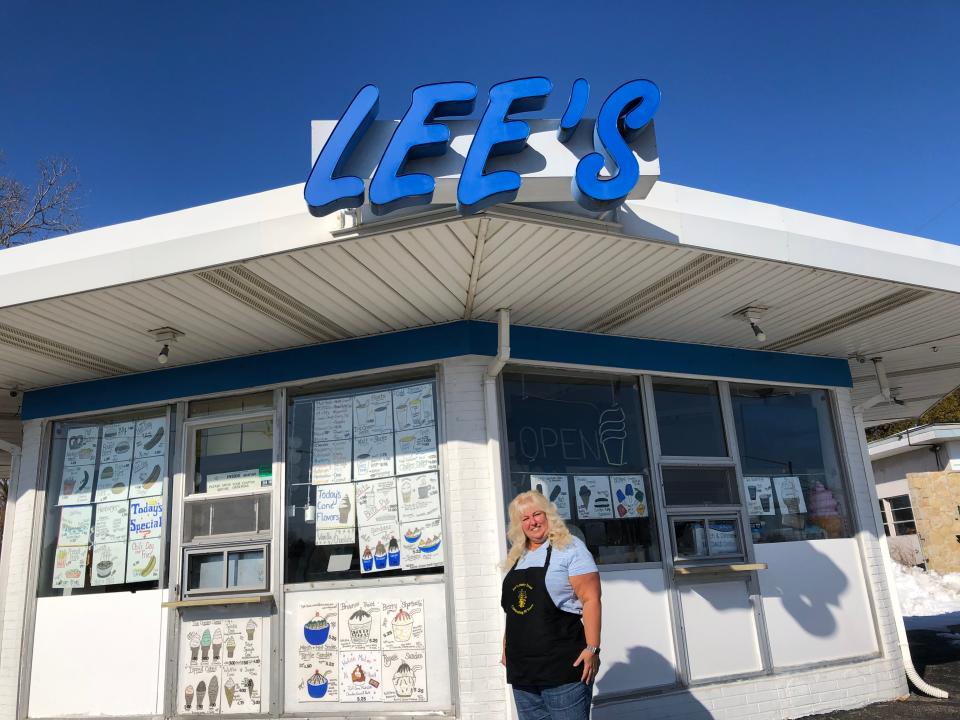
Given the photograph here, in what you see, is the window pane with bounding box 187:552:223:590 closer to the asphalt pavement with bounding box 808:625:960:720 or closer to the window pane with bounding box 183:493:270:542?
the window pane with bounding box 183:493:270:542

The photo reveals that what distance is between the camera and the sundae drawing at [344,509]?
226 inches

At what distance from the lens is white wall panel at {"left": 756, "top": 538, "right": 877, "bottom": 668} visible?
20.7ft

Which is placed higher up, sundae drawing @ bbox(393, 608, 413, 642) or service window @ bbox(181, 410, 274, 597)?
service window @ bbox(181, 410, 274, 597)

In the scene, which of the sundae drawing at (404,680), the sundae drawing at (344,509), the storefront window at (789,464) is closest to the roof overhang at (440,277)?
the storefront window at (789,464)

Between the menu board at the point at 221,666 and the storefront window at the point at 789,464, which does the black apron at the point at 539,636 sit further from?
the storefront window at the point at 789,464

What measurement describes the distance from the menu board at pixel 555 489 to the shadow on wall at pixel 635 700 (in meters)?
1.13

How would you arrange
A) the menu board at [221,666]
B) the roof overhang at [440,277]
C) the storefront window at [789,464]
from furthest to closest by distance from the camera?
the storefront window at [789,464] → the menu board at [221,666] → the roof overhang at [440,277]

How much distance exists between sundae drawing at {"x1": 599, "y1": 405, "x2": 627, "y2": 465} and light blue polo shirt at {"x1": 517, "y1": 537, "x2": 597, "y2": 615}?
2.60 metres

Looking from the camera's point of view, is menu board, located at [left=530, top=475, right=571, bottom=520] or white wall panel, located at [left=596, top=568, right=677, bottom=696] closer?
white wall panel, located at [left=596, top=568, right=677, bottom=696]

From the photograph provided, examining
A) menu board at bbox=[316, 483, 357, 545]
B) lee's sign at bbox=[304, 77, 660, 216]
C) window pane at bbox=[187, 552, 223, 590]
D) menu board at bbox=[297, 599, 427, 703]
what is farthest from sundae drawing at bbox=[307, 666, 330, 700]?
lee's sign at bbox=[304, 77, 660, 216]

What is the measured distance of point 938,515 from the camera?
1722cm

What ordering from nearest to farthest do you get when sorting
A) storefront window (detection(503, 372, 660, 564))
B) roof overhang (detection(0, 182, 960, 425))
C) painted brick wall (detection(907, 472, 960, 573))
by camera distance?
roof overhang (detection(0, 182, 960, 425)) < storefront window (detection(503, 372, 660, 564)) < painted brick wall (detection(907, 472, 960, 573))

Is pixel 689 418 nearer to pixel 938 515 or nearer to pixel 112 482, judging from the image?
pixel 112 482

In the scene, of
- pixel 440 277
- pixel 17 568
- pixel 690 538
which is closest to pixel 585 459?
pixel 690 538
